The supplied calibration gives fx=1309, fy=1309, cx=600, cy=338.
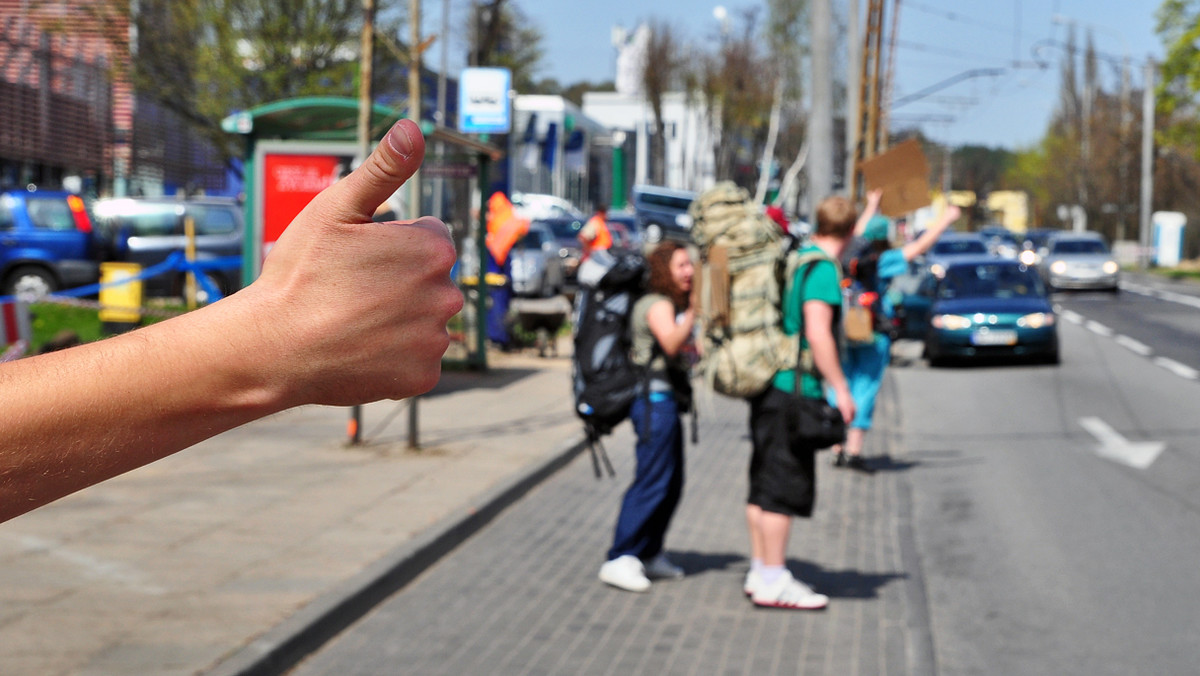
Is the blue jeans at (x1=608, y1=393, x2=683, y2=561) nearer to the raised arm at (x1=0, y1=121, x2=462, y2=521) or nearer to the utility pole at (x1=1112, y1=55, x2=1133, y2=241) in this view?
the raised arm at (x1=0, y1=121, x2=462, y2=521)

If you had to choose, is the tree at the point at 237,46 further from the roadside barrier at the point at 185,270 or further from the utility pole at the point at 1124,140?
the utility pole at the point at 1124,140

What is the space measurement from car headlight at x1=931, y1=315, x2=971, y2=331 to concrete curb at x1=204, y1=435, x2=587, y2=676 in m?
10.8

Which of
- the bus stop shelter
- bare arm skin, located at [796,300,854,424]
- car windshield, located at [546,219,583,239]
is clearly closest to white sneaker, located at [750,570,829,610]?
bare arm skin, located at [796,300,854,424]

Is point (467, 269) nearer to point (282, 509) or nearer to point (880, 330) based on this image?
point (880, 330)

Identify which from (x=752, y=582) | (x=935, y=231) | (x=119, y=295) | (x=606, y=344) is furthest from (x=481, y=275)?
(x=752, y=582)

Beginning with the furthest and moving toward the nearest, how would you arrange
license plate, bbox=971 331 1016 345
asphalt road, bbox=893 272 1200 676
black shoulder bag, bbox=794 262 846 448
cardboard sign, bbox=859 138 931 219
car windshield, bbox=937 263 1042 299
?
1. car windshield, bbox=937 263 1042 299
2. license plate, bbox=971 331 1016 345
3. cardboard sign, bbox=859 138 931 219
4. black shoulder bag, bbox=794 262 846 448
5. asphalt road, bbox=893 272 1200 676

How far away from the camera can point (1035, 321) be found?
17797 mm

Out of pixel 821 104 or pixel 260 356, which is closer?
pixel 260 356

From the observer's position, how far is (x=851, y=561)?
6.88m

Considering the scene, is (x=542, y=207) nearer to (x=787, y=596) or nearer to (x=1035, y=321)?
(x=1035, y=321)

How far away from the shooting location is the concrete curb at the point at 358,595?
4.82m

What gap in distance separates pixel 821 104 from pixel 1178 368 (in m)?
5.93

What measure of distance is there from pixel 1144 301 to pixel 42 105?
2732 cm

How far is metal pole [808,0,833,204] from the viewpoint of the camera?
54.9ft
